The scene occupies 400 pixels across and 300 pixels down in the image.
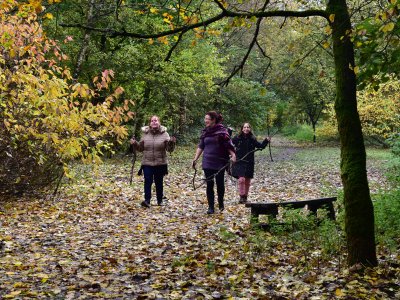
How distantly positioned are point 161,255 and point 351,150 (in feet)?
10.4

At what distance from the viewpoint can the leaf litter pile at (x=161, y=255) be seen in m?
5.39

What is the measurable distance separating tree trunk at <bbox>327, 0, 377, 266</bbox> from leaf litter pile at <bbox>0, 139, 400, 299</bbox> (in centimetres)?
33

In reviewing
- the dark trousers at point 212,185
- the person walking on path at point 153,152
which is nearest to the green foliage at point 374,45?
the dark trousers at point 212,185

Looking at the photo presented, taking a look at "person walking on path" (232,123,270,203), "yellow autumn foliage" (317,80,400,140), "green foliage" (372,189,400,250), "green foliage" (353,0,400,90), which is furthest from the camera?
"yellow autumn foliage" (317,80,400,140)

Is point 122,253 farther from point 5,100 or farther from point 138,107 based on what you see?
point 138,107

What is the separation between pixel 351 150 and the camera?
5668 mm

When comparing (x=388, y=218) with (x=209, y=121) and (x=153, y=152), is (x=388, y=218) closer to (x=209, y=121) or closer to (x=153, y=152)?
(x=209, y=121)

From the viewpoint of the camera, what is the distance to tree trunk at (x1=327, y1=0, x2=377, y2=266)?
5.58 metres

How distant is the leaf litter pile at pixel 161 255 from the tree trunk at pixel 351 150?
0.33 m

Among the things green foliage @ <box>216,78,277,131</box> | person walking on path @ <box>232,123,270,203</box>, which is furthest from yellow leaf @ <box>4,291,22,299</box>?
green foliage @ <box>216,78,277,131</box>

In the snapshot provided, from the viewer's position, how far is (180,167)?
22125 mm

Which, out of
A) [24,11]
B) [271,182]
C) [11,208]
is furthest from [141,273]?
[271,182]

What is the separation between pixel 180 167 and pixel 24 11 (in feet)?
43.1

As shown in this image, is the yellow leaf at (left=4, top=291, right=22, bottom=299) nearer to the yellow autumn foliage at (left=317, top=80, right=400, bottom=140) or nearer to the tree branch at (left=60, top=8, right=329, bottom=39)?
the tree branch at (left=60, top=8, right=329, bottom=39)
